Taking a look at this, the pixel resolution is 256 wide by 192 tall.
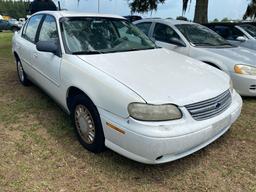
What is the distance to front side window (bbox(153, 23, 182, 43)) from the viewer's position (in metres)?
6.38

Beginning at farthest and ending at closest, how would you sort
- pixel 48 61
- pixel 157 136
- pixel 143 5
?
1. pixel 143 5
2. pixel 48 61
3. pixel 157 136

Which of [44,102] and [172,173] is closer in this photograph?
[172,173]

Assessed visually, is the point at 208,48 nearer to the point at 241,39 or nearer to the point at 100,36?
the point at 241,39

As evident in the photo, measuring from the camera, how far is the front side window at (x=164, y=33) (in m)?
6.38

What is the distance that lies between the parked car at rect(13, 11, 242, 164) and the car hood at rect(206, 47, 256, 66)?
1777mm

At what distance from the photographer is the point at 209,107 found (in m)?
3.02

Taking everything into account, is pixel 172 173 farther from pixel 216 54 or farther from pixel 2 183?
pixel 216 54

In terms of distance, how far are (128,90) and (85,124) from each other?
0.81 metres

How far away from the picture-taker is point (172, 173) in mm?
3066

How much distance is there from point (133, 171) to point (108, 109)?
72 centimetres

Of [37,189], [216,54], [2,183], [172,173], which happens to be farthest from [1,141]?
[216,54]

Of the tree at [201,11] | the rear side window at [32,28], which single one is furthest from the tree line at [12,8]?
the rear side window at [32,28]

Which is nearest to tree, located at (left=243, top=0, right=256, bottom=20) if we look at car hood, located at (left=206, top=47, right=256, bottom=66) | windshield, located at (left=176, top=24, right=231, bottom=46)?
windshield, located at (left=176, top=24, right=231, bottom=46)

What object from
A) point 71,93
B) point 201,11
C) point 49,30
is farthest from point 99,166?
point 201,11
